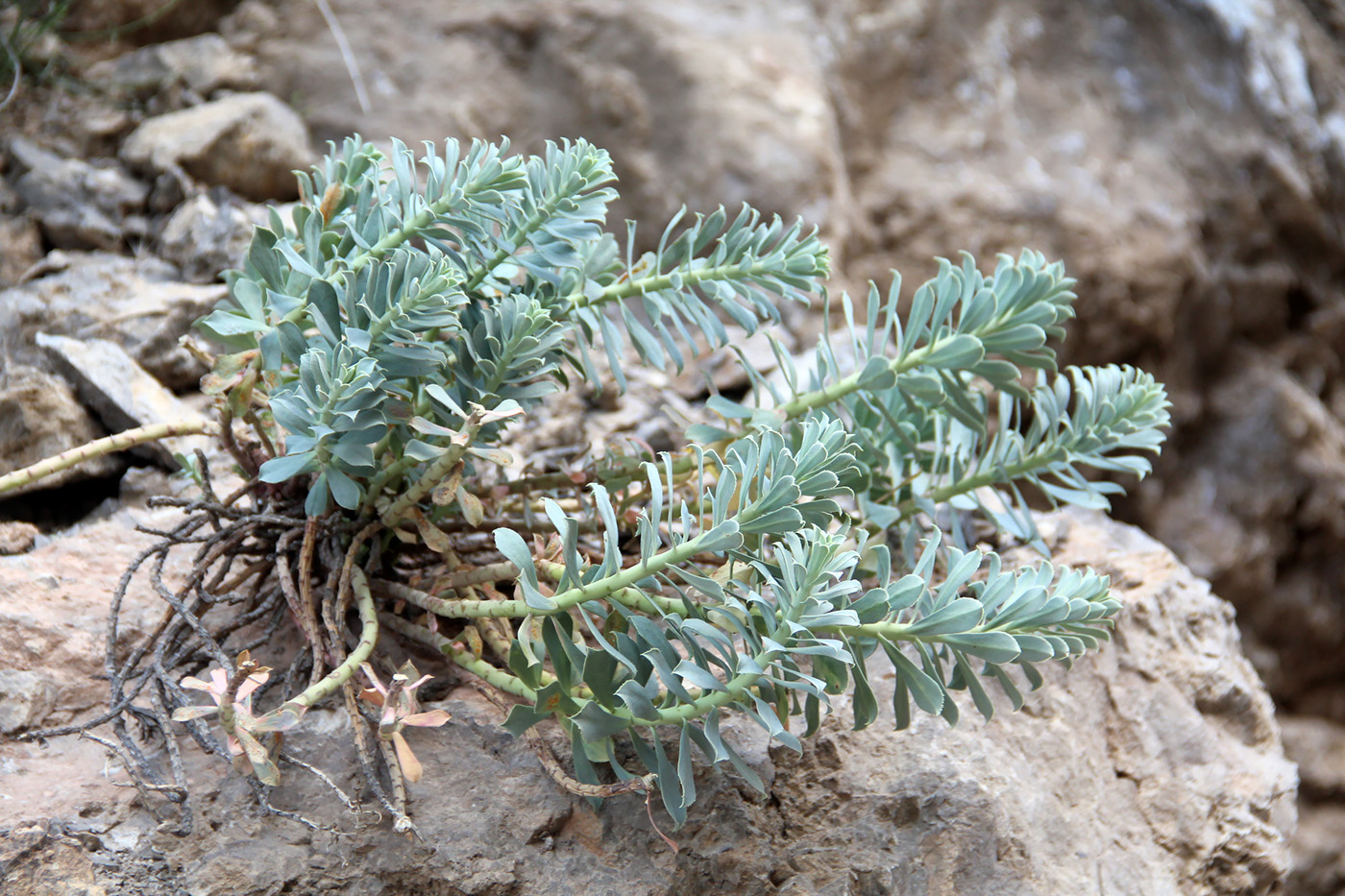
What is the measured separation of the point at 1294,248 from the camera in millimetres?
3672

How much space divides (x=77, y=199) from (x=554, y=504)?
1757mm

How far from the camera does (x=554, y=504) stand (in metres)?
0.99

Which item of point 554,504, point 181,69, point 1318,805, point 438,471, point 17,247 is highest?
point 554,504

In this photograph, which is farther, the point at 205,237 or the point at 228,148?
the point at 228,148

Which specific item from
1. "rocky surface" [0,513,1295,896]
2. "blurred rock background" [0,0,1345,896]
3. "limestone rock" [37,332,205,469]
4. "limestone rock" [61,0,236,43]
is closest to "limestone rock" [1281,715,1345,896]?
"blurred rock background" [0,0,1345,896]

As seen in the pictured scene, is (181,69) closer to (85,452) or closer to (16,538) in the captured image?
(16,538)

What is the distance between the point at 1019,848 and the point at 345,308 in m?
1.11

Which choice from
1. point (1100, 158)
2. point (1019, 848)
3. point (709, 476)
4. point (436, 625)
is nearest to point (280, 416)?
point (436, 625)

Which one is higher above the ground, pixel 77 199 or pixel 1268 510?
pixel 77 199

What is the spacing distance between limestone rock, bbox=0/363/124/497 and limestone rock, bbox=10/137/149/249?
1.73ft

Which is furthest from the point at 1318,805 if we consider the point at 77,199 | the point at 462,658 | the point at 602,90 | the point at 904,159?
the point at 77,199

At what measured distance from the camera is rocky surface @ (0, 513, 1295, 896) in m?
1.14

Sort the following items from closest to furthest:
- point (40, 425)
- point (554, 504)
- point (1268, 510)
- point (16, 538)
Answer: point (554, 504) → point (16, 538) → point (40, 425) → point (1268, 510)

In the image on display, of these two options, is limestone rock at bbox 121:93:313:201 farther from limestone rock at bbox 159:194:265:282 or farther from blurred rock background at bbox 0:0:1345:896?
limestone rock at bbox 159:194:265:282
